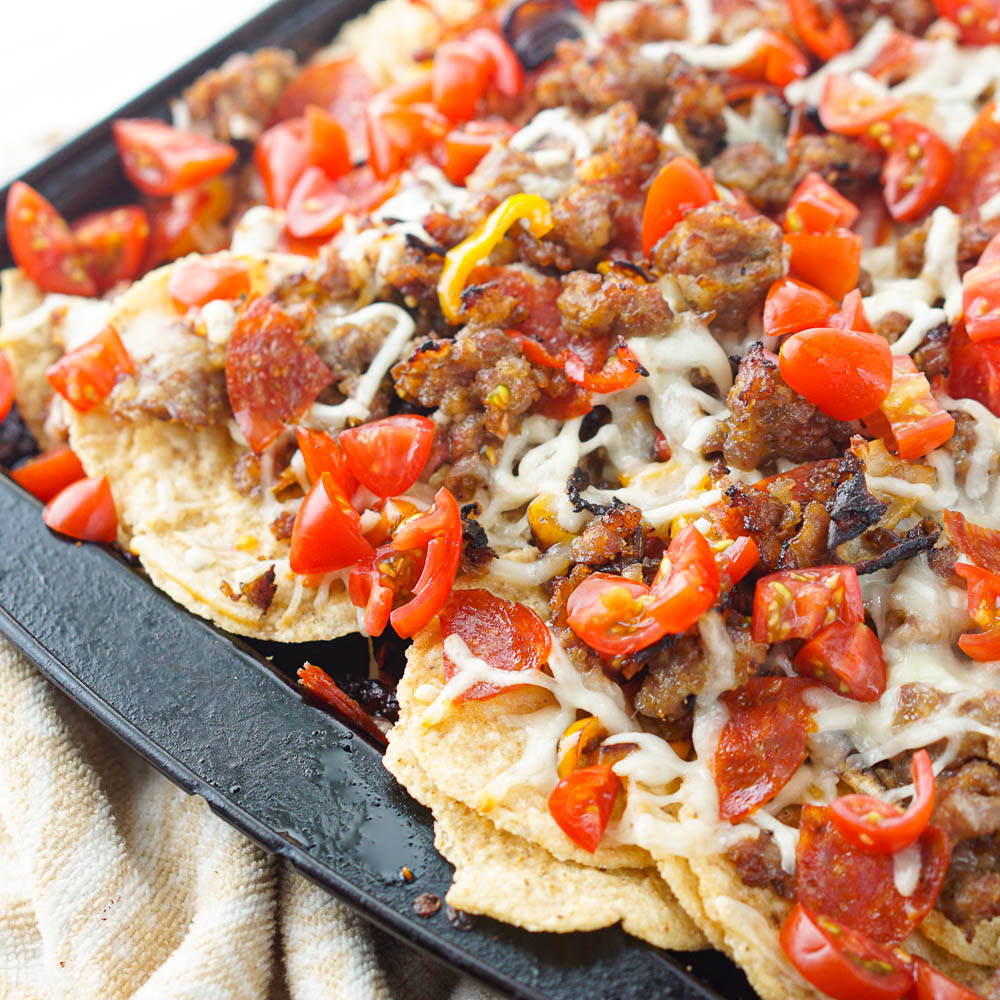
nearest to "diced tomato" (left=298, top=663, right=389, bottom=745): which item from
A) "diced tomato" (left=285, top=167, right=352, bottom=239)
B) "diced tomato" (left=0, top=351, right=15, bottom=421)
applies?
"diced tomato" (left=0, top=351, right=15, bottom=421)

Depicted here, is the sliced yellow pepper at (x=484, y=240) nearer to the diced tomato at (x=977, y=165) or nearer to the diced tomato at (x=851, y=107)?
the diced tomato at (x=851, y=107)

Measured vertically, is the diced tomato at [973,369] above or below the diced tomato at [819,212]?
below

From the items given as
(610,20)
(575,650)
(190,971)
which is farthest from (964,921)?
(610,20)

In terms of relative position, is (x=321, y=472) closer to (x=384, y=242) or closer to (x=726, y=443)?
(x=384, y=242)

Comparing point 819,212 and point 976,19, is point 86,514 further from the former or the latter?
point 976,19

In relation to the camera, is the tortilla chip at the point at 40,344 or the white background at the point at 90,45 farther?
the white background at the point at 90,45

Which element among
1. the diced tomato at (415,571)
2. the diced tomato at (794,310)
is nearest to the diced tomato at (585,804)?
the diced tomato at (415,571)
